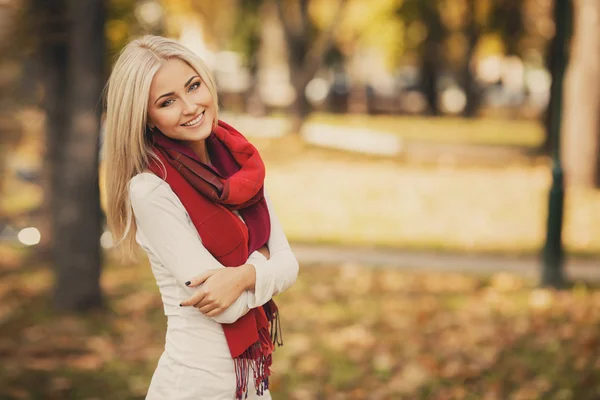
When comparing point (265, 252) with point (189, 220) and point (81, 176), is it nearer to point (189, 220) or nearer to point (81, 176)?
point (189, 220)

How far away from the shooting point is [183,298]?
2395 millimetres

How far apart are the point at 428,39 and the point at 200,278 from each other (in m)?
37.6

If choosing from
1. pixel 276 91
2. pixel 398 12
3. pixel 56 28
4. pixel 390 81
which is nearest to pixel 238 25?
pixel 398 12

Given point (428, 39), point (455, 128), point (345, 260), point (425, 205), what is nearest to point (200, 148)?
point (345, 260)

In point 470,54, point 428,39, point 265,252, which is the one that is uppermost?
point 428,39

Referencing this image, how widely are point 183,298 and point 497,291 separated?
19.4 ft

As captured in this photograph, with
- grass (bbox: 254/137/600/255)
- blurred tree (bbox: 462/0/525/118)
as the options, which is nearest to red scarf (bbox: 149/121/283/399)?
grass (bbox: 254/137/600/255)

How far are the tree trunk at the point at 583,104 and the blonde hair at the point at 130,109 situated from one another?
43.6 feet

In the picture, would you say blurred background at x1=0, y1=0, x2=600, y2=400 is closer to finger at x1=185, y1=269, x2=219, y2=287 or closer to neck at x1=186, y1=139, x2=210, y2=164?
neck at x1=186, y1=139, x2=210, y2=164

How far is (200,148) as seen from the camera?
2.56 metres

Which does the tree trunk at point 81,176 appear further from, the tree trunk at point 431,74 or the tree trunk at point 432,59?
the tree trunk at point 431,74

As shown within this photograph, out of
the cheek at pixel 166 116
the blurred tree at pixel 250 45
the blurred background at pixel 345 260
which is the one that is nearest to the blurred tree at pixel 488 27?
the blurred tree at pixel 250 45

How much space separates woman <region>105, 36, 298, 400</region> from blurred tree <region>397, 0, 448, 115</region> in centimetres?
3322

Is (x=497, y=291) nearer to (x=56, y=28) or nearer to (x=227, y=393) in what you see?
(x=56, y=28)
